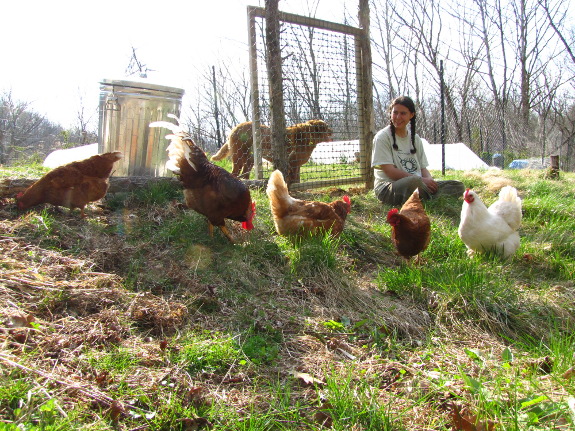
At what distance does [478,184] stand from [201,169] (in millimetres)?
5050

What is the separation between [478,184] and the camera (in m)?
6.52

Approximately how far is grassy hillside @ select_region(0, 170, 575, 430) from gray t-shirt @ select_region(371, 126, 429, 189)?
1.49m

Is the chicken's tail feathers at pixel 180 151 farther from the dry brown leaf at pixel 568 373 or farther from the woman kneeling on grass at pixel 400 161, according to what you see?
the dry brown leaf at pixel 568 373

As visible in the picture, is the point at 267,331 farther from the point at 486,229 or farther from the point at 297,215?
the point at 486,229

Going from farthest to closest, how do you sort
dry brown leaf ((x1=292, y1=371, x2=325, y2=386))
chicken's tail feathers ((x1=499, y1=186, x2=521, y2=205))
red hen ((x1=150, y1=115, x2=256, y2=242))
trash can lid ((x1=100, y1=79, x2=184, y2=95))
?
trash can lid ((x1=100, y1=79, x2=184, y2=95)) → chicken's tail feathers ((x1=499, y1=186, x2=521, y2=205)) → red hen ((x1=150, y1=115, x2=256, y2=242)) → dry brown leaf ((x1=292, y1=371, x2=325, y2=386))

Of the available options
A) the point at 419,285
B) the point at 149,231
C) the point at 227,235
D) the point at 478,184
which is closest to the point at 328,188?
the point at 478,184

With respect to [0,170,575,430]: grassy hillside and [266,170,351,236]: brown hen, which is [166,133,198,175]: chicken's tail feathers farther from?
[266,170,351,236]: brown hen

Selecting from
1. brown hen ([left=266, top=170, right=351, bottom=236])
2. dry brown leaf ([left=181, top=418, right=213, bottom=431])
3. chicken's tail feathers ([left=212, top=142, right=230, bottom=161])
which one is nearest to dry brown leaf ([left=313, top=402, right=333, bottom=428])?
dry brown leaf ([left=181, top=418, right=213, bottom=431])

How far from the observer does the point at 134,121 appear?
15.5ft

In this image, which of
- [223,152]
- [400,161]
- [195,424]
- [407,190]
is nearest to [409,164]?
[400,161]

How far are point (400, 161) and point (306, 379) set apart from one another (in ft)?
12.8

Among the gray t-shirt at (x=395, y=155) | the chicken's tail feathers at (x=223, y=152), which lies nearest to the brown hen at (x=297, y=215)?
the gray t-shirt at (x=395, y=155)

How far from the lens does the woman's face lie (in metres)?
4.62

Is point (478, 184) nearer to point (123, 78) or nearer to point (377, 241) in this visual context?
point (377, 241)
